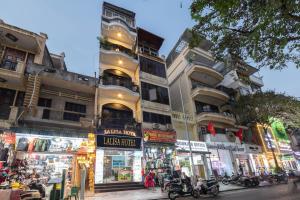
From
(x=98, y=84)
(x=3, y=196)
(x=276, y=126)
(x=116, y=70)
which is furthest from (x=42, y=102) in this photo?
(x=276, y=126)

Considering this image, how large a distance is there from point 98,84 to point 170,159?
9867mm

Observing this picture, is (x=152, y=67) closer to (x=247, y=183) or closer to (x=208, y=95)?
(x=208, y=95)

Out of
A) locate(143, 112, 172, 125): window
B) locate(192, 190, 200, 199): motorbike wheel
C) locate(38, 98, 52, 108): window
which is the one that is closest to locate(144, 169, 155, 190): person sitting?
locate(192, 190, 200, 199): motorbike wheel

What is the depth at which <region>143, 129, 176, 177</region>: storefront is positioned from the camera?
16.7 metres

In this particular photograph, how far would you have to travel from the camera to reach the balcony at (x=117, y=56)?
18891mm

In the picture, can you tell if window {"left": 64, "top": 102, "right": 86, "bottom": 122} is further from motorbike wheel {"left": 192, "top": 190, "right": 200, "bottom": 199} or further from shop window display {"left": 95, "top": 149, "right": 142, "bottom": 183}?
motorbike wheel {"left": 192, "top": 190, "right": 200, "bottom": 199}

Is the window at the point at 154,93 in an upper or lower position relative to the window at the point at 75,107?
upper

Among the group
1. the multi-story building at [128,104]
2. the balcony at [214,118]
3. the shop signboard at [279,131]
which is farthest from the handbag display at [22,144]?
the shop signboard at [279,131]

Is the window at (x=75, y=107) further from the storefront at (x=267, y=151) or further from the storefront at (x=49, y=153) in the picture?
the storefront at (x=267, y=151)

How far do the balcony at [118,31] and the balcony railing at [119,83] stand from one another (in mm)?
6172

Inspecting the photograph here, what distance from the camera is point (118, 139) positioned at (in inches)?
614

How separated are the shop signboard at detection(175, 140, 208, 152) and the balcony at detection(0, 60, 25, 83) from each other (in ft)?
48.5

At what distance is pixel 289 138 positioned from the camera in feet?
111

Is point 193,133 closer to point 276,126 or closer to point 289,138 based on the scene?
point 276,126
